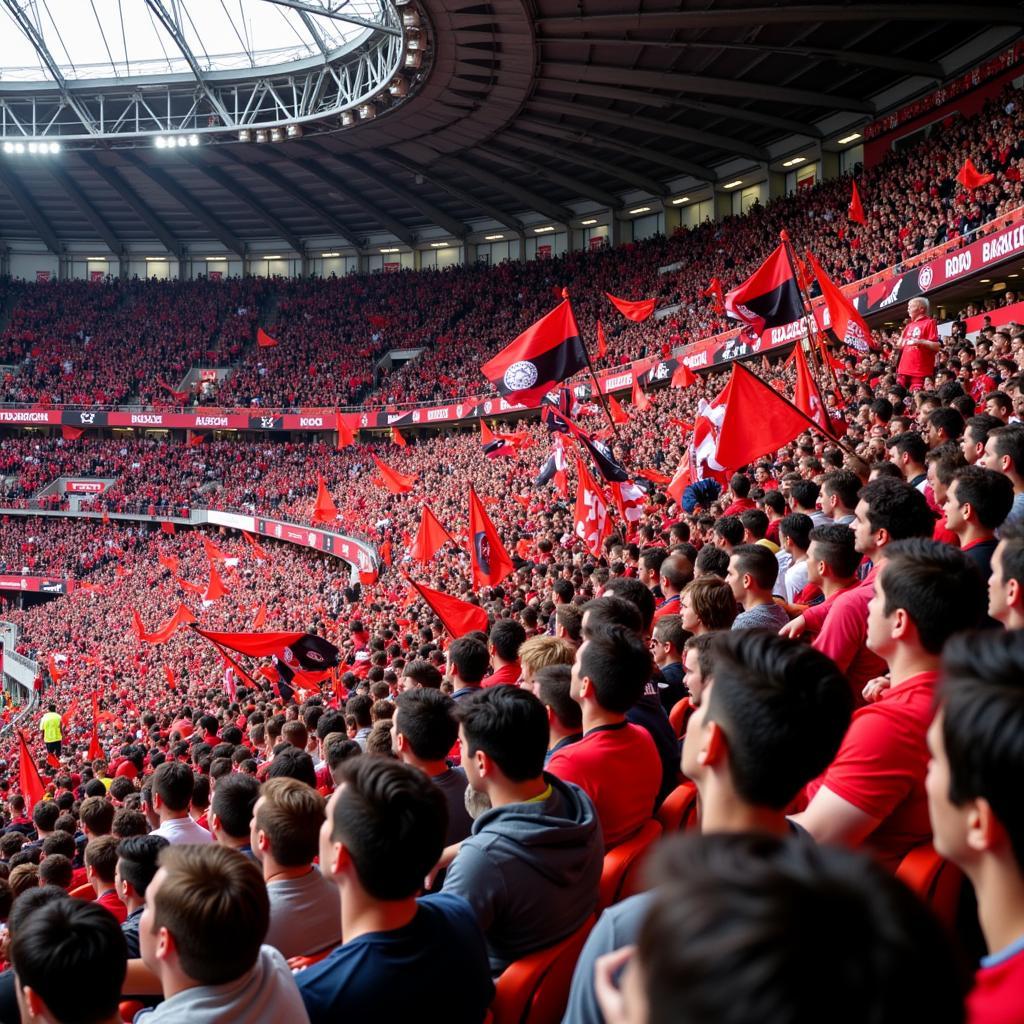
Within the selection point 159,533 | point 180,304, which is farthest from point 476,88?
point 180,304

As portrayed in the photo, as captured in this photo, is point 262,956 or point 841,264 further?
point 841,264

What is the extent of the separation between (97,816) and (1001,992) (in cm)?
580

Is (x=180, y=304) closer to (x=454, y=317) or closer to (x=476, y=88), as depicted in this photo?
(x=454, y=317)

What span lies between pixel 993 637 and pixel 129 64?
40.0 m

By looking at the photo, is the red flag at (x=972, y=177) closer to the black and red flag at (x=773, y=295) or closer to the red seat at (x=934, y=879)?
the black and red flag at (x=773, y=295)

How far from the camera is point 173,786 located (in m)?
5.44

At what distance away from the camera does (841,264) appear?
24609 mm

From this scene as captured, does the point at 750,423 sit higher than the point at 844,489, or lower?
higher

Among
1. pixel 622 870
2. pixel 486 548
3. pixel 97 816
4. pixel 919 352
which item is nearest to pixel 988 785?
pixel 622 870

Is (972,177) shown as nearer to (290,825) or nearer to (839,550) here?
(839,550)

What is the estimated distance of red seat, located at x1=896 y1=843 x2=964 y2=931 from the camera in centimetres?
256

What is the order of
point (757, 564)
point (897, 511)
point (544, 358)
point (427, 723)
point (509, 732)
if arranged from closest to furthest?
point (509, 732) < point (427, 723) < point (897, 511) < point (757, 564) < point (544, 358)

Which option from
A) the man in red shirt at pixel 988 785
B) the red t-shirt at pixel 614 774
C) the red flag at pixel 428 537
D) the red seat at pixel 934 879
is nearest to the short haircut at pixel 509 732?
the red t-shirt at pixel 614 774

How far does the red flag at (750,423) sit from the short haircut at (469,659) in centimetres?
379
